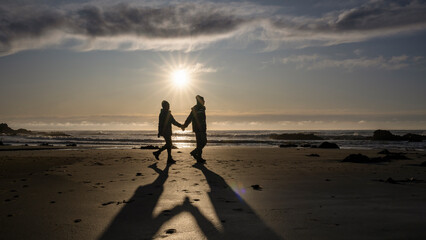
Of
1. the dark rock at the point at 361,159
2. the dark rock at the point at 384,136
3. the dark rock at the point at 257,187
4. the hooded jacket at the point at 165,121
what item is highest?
the hooded jacket at the point at 165,121

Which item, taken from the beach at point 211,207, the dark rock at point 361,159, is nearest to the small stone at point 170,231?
the beach at point 211,207

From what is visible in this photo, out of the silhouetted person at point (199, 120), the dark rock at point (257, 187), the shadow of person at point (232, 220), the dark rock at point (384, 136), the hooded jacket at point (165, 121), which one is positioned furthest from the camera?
the dark rock at point (384, 136)

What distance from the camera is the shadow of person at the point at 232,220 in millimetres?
3400

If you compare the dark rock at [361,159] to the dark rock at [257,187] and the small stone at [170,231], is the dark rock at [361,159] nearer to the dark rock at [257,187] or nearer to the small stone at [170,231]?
the dark rock at [257,187]

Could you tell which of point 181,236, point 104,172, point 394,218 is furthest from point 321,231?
point 104,172

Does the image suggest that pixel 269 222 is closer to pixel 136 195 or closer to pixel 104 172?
pixel 136 195

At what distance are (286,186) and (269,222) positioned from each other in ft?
9.27

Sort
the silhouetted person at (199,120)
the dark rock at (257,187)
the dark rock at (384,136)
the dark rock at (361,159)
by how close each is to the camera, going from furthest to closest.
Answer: the dark rock at (384,136), the silhouetted person at (199,120), the dark rock at (361,159), the dark rock at (257,187)

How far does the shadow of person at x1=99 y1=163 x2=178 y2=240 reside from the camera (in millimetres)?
3438

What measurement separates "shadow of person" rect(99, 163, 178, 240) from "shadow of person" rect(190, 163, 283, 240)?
0.51 meters

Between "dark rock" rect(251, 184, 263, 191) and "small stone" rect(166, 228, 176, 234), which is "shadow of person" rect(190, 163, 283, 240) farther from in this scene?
"dark rock" rect(251, 184, 263, 191)

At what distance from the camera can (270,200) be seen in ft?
17.1

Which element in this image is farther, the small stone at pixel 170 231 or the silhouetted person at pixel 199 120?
the silhouetted person at pixel 199 120

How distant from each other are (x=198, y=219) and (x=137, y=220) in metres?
0.76
